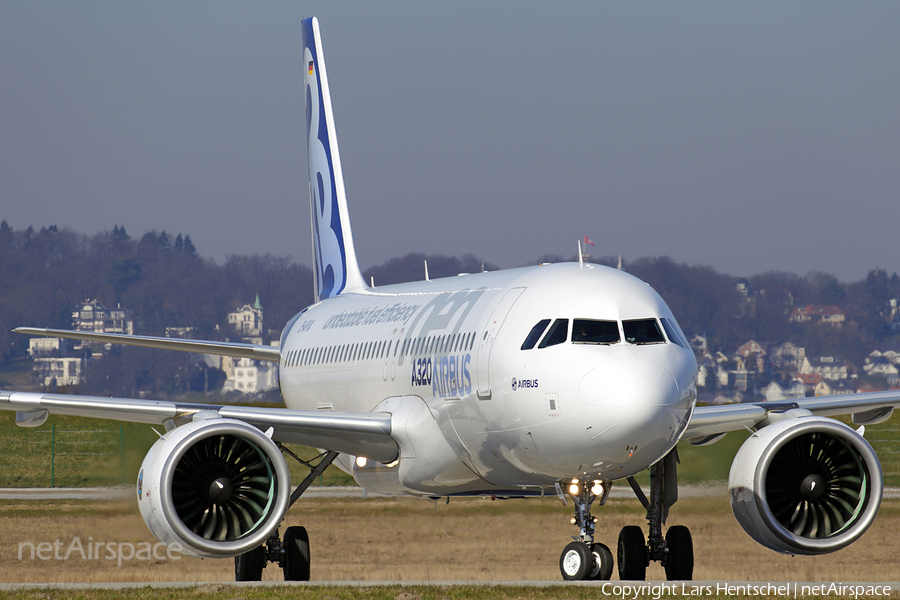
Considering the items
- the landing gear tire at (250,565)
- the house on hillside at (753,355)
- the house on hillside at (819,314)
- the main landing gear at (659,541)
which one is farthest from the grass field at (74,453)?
the house on hillside at (819,314)

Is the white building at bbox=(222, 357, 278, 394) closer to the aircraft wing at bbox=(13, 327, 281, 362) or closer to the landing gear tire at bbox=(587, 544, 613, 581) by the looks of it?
the aircraft wing at bbox=(13, 327, 281, 362)

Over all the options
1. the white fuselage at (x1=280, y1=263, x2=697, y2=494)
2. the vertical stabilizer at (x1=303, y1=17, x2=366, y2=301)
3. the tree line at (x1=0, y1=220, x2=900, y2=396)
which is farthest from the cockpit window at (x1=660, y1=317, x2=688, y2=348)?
the tree line at (x1=0, y1=220, x2=900, y2=396)

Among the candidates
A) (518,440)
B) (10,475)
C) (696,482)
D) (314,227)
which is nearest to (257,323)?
(10,475)

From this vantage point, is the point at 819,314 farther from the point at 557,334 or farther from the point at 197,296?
the point at 557,334

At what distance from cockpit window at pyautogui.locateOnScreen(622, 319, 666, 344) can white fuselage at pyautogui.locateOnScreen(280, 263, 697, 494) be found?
62 millimetres

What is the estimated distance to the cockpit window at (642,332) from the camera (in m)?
14.0

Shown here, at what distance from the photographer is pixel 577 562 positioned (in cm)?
1478

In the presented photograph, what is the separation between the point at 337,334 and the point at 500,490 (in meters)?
6.13

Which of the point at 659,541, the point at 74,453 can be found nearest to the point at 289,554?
the point at 659,541

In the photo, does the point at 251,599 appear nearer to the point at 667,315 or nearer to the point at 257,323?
the point at 667,315

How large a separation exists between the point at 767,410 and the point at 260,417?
6402mm

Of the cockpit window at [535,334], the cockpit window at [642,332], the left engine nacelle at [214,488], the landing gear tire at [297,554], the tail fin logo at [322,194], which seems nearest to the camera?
the cockpit window at [642,332]

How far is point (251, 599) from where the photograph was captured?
12.7m

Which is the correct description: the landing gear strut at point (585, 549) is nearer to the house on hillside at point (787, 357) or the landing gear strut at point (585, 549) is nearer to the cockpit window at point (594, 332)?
the cockpit window at point (594, 332)
